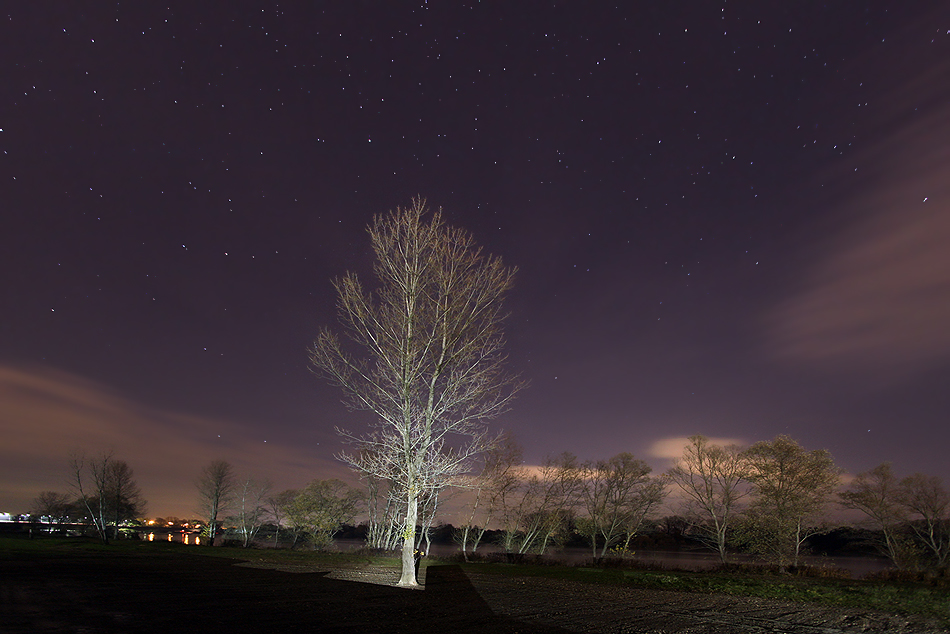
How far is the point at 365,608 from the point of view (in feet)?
35.1

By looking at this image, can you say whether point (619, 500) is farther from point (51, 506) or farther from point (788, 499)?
point (51, 506)

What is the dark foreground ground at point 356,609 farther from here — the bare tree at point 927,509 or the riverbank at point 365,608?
the bare tree at point 927,509

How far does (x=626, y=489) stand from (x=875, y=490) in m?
21.3

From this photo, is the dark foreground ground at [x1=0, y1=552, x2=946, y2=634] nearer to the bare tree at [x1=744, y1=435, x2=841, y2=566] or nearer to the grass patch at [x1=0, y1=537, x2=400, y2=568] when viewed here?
the grass patch at [x1=0, y1=537, x2=400, y2=568]

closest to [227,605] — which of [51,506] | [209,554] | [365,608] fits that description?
[365,608]

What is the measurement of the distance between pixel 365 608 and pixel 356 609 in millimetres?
263

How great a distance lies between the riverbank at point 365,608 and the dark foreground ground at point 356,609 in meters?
0.02

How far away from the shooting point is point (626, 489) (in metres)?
53.0

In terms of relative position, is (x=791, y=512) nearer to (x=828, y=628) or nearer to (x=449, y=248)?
(x=828, y=628)

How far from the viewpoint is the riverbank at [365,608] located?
28.4ft

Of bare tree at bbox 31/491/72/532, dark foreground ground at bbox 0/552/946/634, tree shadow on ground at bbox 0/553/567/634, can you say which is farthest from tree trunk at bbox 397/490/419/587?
bare tree at bbox 31/491/72/532

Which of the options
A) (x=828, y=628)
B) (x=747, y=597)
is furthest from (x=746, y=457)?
(x=828, y=628)

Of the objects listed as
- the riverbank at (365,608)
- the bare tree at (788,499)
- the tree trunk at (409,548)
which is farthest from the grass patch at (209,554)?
the bare tree at (788,499)

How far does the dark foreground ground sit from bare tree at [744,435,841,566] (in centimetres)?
2428
